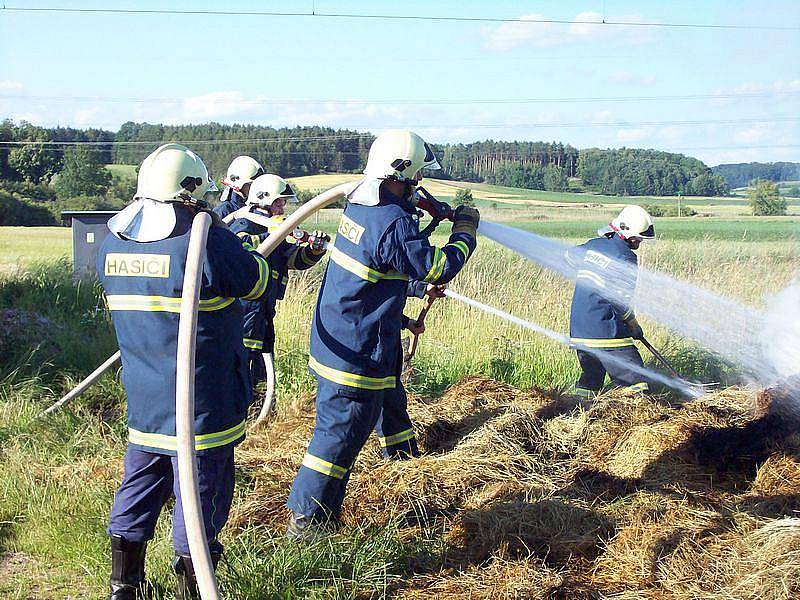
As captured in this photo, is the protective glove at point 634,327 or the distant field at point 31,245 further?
the distant field at point 31,245

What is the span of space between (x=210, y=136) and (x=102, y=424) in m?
24.2

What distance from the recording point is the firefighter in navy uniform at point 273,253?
545 cm

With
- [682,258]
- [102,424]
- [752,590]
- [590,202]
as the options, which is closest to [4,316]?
[102,424]

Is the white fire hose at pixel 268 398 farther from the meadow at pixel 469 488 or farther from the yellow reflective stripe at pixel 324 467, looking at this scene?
the yellow reflective stripe at pixel 324 467

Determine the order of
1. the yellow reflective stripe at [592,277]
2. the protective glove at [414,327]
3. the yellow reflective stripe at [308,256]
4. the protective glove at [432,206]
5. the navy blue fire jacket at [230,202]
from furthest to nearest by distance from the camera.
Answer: the navy blue fire jacket at [230,202], the yellow reflective stripe at [592,277], the yellow reflective stripe at [308,256], the protective glove at [414,327], the protective glove at [432,206]

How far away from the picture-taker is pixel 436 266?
377cm

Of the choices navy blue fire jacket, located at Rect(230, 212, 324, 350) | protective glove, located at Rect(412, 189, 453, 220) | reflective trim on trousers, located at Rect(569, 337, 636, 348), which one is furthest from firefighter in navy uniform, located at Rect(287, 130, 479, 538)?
reflective trim on trousers, located at Rect(569, 337, 636, 348)

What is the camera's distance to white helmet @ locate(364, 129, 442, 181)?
4.01 meters

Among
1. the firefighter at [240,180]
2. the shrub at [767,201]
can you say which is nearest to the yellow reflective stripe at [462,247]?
the firefighter at [240,180]

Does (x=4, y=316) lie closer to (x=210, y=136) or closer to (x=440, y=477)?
(x=440, y=477)

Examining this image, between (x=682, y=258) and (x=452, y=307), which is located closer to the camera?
(x=452, y=307)

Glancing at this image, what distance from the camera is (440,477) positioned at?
451cm

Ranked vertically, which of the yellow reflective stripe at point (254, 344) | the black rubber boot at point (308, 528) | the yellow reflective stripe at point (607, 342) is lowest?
the black rubber boot at point (308, 528)

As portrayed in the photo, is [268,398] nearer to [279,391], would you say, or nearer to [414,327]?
[279,391]
